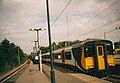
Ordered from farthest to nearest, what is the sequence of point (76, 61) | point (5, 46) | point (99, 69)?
point (5, 46)
point (76, 61)
point (99, 69)

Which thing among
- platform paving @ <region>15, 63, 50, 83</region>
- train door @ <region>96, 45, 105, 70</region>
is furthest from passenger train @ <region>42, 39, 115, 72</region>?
platform paving @ <region>15, 63, 50, 83</region>

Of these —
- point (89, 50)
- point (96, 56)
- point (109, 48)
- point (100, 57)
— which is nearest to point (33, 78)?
point (89, 50)

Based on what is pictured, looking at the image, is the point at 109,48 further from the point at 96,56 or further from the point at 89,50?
the point at 89,50

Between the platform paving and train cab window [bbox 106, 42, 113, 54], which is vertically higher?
train cab window [bbox 106, 42, 113, 54]

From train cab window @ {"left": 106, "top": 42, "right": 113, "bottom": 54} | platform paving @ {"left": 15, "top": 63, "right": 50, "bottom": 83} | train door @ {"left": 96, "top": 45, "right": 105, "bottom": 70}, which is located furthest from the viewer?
train cab window @ {"left": 106, "top": 42, "right": 113, "bottom": 54}

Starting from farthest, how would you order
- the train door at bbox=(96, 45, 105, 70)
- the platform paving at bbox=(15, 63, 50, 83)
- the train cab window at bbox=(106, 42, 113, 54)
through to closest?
the train cab window at bbox=(106, 42, 113, 54) → the train door at bbox=(96, 45, 105, 70) → the platform paving at bbox=(15, 63, 50, 83)

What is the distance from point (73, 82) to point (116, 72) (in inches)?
383

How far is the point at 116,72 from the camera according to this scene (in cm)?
2634

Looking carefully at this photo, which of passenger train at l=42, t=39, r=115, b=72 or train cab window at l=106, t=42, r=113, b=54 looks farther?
train cab window at l=106, t=42, r=113, b=54

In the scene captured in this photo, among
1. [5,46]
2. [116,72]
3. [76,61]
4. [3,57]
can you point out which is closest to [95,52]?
[76,61]

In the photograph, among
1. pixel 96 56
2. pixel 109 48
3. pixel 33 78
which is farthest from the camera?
pixel 33 78

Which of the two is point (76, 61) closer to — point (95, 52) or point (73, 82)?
point (95, 52)

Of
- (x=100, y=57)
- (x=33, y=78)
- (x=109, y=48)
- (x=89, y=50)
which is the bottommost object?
(x=33, y=78)

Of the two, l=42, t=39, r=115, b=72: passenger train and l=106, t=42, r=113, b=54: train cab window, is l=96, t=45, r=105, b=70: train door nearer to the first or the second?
l=42, t=39, r=115, b=72: passenger train
